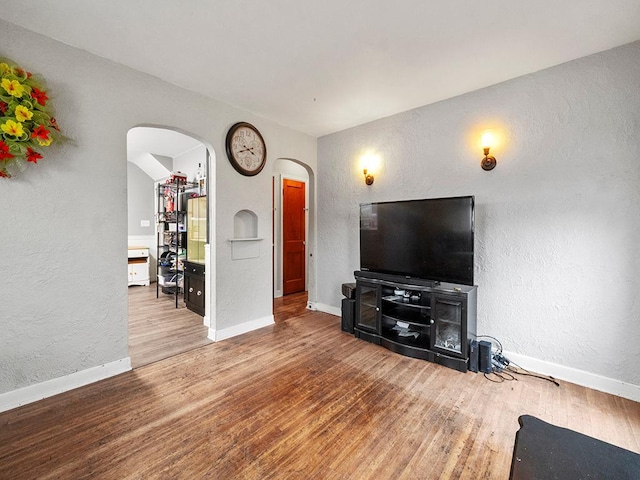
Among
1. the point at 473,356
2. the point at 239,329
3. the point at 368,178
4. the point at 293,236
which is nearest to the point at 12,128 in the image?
the point at 239,329

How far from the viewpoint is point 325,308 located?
437 centimetres

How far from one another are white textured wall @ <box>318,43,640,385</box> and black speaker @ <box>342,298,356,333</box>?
4.50 ft

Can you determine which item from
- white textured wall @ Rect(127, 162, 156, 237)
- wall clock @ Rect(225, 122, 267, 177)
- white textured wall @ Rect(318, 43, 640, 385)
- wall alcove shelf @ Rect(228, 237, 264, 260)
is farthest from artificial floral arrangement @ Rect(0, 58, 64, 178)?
white textured wall @ Rect(127, 162, 156, 237)

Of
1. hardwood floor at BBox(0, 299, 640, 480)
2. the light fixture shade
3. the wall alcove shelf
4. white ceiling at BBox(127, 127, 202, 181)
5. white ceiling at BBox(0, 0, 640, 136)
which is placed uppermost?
white ceiling at BBox(127, 127, 202, 181)

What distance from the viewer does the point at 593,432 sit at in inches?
73.0

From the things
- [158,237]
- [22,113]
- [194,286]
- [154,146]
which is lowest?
[194,286]

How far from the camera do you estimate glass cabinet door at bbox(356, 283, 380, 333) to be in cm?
323

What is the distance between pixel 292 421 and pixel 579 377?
96.1 inches

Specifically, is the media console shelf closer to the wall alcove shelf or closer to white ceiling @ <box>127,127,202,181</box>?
the wall alcove shelf

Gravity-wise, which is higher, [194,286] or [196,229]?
[196,229]

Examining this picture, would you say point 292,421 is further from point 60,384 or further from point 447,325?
point 60,384

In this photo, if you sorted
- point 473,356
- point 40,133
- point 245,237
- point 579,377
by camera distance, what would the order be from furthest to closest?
point 245,237
point 473,356
point 579,377
point 40,133

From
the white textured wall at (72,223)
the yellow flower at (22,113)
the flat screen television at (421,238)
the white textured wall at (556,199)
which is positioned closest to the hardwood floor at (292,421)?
the white textured wall at (72,223)

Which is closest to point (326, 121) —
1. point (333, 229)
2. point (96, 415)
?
point (333, 229)
